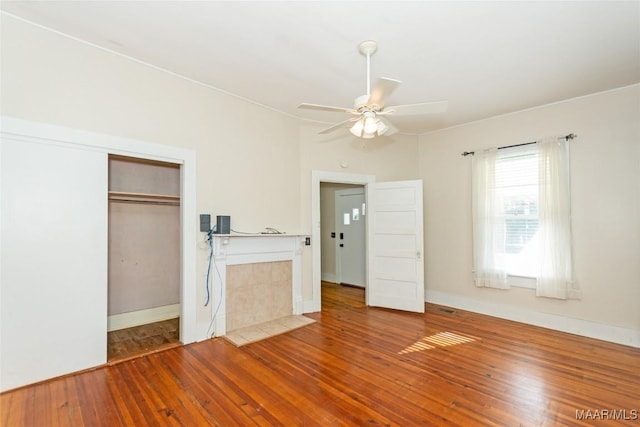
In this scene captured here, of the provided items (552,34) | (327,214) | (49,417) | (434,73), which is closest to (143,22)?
(434,73)

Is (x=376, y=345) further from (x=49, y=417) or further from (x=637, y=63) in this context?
(x=637, y=63)

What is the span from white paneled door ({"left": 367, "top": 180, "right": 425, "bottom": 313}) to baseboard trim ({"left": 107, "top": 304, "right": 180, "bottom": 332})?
124 inches

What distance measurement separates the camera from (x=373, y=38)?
2.66 meters

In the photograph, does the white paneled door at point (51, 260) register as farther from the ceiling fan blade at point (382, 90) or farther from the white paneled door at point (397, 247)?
the white paneled door at point (397, 247)

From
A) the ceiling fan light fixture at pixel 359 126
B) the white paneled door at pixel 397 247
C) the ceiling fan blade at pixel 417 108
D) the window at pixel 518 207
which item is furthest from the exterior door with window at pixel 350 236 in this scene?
the ceiling fan blade at pixel 417 108

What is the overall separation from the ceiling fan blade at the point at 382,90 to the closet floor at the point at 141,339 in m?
3.33

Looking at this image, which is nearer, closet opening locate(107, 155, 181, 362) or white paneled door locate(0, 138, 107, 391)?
white paneled door locate(0, 138, 107, 391)

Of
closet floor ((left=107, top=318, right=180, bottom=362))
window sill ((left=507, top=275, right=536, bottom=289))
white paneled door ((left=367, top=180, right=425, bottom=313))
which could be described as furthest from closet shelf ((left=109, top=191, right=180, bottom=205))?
window sill ((left=507, top=275, right=536, bottom=289))

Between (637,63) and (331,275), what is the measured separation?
5.92 metres

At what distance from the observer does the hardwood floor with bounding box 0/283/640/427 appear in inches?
84.4

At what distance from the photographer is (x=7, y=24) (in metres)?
2.43

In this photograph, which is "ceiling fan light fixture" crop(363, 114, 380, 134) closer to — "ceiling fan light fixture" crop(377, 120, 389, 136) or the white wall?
"ceiling fan light fixture" crop(377, 120, 389, 136)

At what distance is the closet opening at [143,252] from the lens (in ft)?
13.0

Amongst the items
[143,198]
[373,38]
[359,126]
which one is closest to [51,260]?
[143,198]
